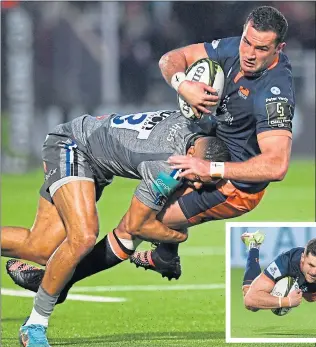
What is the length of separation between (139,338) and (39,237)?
3.30 feet

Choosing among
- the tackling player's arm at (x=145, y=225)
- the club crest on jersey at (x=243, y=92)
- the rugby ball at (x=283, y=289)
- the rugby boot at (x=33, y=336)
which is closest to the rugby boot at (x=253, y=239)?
Answer: the rugby ball at (x=283, y=289)

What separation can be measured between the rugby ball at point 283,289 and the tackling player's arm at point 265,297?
Answer: 0.08 ft

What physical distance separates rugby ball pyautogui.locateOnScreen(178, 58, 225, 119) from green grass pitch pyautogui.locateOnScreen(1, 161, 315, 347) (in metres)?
1.13

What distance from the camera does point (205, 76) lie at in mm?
7430

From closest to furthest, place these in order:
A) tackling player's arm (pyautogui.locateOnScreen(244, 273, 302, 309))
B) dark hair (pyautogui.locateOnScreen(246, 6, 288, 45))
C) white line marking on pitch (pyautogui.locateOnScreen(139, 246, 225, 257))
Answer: tackling player's arm (pyautogui.locateOnScreen(244, 273, 302, 309)) → dark hair (pyautogui.locateOnScreen(246, 6, 288, 45)) → white line marking on pitch (pyautogui.locateOnScreen(139, 246, 225, 257))

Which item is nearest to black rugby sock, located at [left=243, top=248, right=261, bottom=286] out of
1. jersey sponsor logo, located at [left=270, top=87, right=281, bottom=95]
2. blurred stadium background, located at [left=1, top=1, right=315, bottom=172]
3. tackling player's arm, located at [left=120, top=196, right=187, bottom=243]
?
tackling player's arm, located at [left=120, top=196, right=187, bottom=243]

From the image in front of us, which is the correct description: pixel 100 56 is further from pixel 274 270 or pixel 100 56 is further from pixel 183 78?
pixel 274 270

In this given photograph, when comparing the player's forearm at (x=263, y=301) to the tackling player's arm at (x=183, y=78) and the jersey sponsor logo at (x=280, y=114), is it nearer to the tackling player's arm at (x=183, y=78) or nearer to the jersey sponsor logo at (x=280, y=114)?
the jersey sponsor logo at (x=280, y=114)

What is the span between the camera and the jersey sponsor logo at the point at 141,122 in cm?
763

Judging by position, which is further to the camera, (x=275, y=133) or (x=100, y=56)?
(x=100, y=56)

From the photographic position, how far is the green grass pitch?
7188 mm

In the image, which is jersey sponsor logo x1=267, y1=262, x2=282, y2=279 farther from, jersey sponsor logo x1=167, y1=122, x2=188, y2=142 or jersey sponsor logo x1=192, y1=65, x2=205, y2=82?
jersey sponsor logo x1=192, y1=65, x2=205, y2=82

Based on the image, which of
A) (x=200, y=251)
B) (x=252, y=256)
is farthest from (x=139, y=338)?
(x=200, y=251)

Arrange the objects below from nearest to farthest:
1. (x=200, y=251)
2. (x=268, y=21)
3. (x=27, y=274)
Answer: (x=268, y=21)
(x=27, y=274)
(x=200, y=251)
